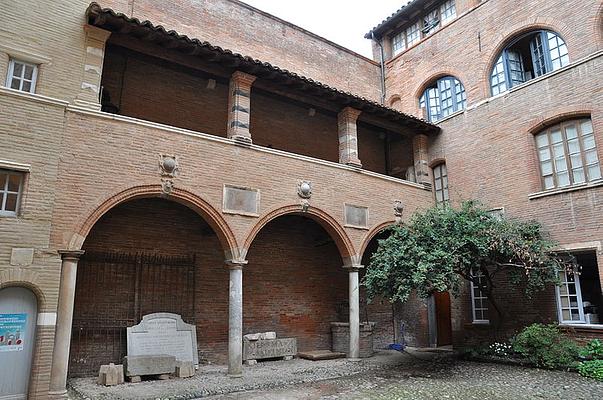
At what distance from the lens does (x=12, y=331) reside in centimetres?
729

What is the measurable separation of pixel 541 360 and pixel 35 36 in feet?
42.2

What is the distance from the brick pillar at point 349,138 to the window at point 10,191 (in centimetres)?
793

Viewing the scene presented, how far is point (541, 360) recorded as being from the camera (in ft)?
33.8

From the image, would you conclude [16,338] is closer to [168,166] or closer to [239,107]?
[168,166]

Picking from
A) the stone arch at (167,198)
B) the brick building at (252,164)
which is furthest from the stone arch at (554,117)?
the stone arch at (167,198)

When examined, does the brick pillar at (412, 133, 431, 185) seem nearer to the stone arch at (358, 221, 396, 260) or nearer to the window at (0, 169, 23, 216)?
the stone arch at (358, 221, 396, 260)

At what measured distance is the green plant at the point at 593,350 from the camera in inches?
393

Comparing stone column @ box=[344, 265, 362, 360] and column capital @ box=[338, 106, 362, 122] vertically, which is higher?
column capital @ box=[338, 106, 362, 122]

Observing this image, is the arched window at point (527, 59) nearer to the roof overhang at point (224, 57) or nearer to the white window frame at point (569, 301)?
the roof overhang at point (224, 57)

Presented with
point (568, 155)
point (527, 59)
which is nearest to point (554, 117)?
point (568, 155)

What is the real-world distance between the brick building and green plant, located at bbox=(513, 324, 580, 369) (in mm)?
751

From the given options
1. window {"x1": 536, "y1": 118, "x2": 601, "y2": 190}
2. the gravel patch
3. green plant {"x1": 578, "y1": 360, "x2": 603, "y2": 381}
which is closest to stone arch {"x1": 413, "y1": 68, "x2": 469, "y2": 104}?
window {"x1": 536, "y1": 118, "x2": 601, "y2": 190}

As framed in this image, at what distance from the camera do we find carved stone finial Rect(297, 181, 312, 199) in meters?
11.1

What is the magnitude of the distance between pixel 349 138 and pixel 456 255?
4448 mm
